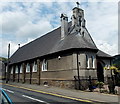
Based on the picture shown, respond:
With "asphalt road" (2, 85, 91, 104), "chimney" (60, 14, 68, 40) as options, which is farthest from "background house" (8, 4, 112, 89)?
"asphalt road" (2, 85, 91, 104)

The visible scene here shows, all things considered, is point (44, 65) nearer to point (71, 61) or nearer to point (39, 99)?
point (71, 61)

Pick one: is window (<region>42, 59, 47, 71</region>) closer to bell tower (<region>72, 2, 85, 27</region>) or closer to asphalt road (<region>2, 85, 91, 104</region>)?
bell tower (<region>72, 2, 85, 27</region>)

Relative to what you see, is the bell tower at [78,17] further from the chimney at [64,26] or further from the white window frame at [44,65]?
the white window frame at [44,65]

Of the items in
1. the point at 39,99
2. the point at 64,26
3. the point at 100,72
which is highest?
the point at 64,26

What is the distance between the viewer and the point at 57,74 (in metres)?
20.6

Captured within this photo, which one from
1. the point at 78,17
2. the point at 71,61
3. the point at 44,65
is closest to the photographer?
the point at 71,61

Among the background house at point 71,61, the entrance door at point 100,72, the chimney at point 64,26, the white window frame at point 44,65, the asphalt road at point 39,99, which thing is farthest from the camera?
the entrance door at point 100,72

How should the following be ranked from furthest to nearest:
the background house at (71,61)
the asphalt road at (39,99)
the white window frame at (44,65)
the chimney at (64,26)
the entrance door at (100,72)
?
the entrance door at (100,72), the white window frame at (44,65), the chimney at (64,26), the background house at (71,61), the asphalt road at (39,99)

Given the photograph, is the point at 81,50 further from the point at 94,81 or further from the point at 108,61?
the point at 108,61

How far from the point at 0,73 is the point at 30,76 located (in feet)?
82.7

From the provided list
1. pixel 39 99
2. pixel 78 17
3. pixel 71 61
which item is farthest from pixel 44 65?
pixel 39 99

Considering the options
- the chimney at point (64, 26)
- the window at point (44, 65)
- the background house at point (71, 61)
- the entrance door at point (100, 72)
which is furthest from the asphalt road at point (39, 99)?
the entrance door at point (100, 72)

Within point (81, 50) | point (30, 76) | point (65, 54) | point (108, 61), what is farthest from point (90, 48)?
point (30, 76)

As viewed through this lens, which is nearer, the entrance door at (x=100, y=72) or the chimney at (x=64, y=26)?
the chimney at (x=64, y=26)
